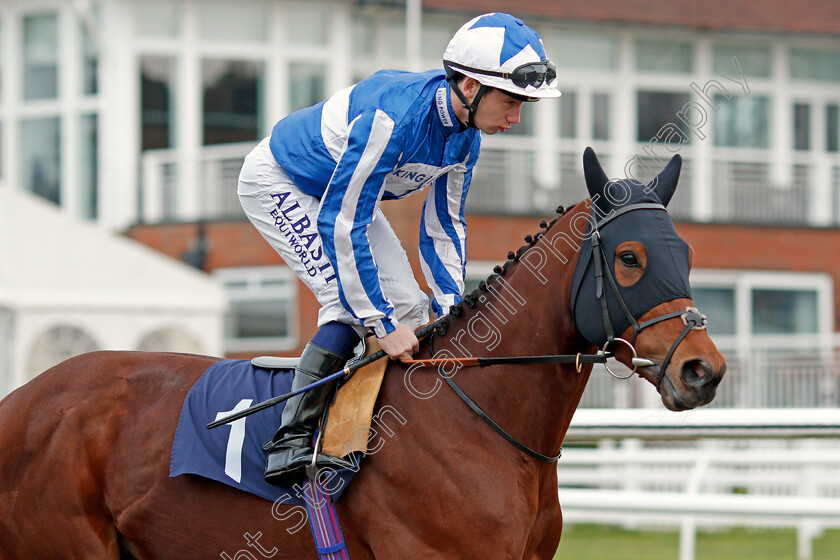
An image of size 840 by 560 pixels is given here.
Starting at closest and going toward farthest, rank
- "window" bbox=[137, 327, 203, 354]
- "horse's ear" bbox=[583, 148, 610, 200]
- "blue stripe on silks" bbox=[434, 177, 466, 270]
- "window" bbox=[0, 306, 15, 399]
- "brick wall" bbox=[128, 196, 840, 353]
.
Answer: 1. "horse's ear" bbox=[583, 148, 610, 200]
2. "blue stripe on silks" bbox=[434, 177, 466, 270]
3. "window" bbox=[0, 306, 15, 399]
4. "window" bbox=[137, 327, 203, 354]
5. "brick wall" bbox=[128, 196, 840, 353]

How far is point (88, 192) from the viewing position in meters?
16.2

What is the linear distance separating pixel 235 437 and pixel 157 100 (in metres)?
13.3

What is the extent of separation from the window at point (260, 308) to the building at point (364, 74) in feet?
0.09

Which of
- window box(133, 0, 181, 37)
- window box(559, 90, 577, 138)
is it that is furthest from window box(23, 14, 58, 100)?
window box(559, 90, 577, 138)

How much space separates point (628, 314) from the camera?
307 cm

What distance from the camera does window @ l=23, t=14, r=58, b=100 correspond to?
16.3m

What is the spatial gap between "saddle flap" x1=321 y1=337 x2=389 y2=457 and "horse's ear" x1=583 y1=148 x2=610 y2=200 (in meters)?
0.84

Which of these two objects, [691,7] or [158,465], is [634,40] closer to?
[691,7]

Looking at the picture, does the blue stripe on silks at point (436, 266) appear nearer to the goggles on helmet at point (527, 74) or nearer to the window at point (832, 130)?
the goggles on helmet at point (527, 74)

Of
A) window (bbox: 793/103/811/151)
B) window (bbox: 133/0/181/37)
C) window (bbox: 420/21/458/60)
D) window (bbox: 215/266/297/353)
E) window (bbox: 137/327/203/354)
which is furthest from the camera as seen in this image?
window (bbox: 793/103/811/151)

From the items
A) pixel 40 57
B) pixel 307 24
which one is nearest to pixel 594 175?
pixel 307 24

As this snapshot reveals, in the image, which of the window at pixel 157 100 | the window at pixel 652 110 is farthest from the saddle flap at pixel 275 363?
the window at pixel 652 110

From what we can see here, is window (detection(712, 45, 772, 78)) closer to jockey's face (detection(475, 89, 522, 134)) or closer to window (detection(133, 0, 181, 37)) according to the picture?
window (detection(133, 0, 181, 37))

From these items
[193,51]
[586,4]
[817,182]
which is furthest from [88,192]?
[817,182]
